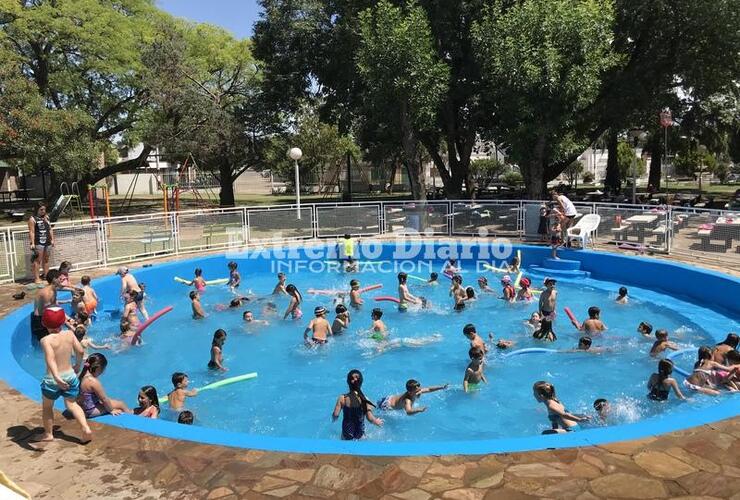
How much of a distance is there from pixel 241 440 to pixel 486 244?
1410cm

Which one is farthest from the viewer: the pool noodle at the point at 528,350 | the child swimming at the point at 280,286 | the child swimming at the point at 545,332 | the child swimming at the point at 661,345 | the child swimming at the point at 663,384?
the child swimming at the point at 280,286

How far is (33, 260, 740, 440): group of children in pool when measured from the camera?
227 inches

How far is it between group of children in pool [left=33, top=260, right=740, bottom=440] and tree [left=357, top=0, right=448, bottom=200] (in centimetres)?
879

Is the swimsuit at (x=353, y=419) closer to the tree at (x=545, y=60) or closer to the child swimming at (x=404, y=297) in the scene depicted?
the child swimming at (x=404, y=297)

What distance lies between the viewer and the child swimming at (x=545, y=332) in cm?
1143

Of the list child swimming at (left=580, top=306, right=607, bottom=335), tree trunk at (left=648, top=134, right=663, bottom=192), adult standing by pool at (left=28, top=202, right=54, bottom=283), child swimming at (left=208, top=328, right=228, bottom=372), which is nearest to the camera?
child swimming at (left=208, top=328, right=228, bottom=372)

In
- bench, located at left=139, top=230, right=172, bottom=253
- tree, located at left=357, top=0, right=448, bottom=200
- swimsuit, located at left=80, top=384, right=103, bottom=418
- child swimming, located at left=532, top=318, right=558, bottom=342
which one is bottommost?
child swimming, located at left=532, top=318, right=558, bottom=342

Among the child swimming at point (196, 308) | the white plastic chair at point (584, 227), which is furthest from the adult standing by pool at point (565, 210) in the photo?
the child swimming at point (196, 308)

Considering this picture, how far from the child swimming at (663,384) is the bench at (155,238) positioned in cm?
1428

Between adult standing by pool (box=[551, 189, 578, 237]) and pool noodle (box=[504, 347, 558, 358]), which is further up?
adult standing by pool (box=[551, 189, 578, 237])

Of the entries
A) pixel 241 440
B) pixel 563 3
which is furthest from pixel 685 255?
pixel 241 440

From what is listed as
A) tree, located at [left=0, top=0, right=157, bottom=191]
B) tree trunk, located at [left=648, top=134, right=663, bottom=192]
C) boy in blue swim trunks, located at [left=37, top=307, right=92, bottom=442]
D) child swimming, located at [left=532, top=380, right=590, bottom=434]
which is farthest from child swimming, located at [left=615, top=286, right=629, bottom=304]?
tree trunk, located at [left=648, top=134, right=663, bottom=192]

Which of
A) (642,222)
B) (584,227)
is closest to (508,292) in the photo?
(584,227)

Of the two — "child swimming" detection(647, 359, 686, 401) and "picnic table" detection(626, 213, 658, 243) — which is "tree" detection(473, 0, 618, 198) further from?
"child swimming" detection(647, 359, 686, 401)
